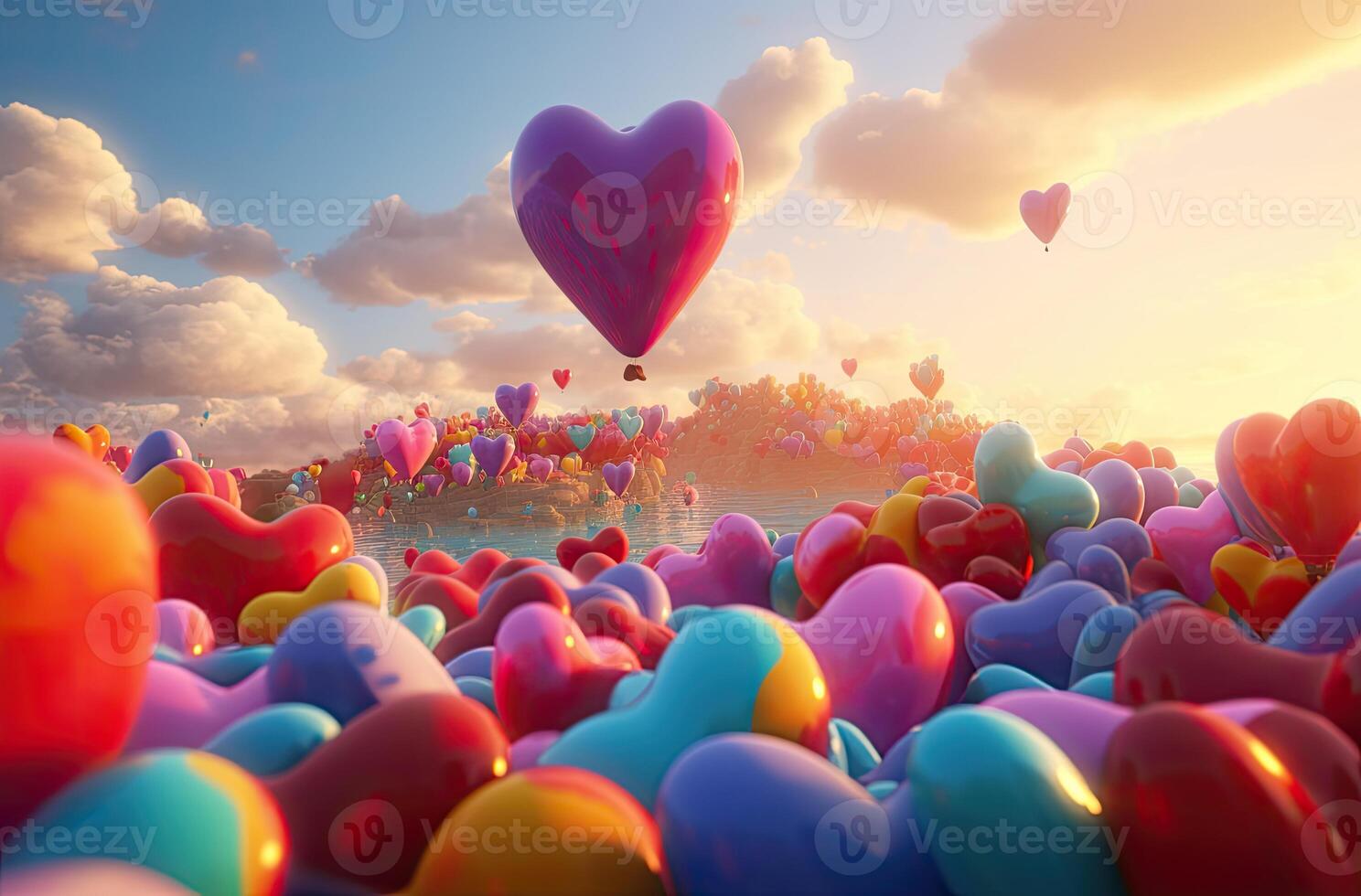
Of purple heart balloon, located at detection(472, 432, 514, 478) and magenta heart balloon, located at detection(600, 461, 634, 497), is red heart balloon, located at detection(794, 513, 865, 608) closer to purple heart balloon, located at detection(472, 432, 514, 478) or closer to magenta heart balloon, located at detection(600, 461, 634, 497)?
purple heart balloon, located at detection(472, 432, 514, 478)

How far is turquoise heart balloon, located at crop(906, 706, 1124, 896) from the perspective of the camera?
1066 mm

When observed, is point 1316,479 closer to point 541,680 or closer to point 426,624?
point 541,680

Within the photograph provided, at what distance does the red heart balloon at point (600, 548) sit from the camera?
13.1 ft

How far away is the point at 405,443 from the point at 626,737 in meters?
15.1

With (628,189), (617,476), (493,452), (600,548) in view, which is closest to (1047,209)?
(628,189)

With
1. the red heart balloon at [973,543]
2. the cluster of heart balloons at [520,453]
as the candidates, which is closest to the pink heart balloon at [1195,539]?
the red heart balloon at [973,543]

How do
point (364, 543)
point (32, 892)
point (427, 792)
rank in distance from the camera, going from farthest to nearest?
point (364, 543)
point (427, 792)
point (32, 892)

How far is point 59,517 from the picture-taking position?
3.43ft

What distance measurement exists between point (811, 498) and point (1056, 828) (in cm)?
3179

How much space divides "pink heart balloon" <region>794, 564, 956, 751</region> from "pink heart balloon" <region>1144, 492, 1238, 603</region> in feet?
5.20

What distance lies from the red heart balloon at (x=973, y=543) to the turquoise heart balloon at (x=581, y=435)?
76.4 feet

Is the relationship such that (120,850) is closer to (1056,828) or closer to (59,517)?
(59,517)

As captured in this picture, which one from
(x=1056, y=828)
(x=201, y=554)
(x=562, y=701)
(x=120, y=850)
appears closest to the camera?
(x=120, y=850)

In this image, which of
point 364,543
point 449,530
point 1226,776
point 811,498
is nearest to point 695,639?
point 1226,776
